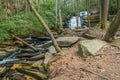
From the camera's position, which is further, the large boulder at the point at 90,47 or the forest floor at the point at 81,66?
the large boulder at the point at 90,47

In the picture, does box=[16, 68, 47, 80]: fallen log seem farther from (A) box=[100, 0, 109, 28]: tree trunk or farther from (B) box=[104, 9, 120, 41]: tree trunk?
(A) box=[100, 0, 109, 28]: tree trunk

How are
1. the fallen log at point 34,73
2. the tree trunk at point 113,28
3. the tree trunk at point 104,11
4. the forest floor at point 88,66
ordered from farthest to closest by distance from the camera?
the tree trunk at point 104,11 < the tree trunk at point 113,28 < the fallen log at point 34,73 < the forest floor at point 88,66

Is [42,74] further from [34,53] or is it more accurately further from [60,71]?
[34,53]

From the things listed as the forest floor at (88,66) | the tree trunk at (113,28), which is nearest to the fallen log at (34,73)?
the forest floor at (88,66)

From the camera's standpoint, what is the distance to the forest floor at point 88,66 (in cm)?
629

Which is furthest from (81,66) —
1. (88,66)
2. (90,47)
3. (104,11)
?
(104,11)

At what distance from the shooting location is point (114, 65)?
6875 millimetres

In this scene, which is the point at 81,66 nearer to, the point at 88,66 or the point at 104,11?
the point at 88,66

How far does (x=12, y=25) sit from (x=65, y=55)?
8349mm

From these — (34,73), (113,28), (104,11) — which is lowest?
(34,73)

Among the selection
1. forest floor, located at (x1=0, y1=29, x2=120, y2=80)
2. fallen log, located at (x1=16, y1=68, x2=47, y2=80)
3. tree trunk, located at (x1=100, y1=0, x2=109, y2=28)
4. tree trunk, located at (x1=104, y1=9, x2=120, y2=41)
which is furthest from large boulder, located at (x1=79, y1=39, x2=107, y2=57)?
tree trunk, located at (x1=100, y1=0, x2=109, y2=28)

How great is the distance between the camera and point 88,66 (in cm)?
698

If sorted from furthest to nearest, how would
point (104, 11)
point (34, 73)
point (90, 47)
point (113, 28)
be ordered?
point (104, 11), point (113, 28), point (34, 73), point (90, 47)

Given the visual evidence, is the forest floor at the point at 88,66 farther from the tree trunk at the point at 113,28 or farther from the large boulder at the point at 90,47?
the tree trunk at the point at 113,28
